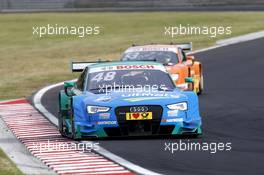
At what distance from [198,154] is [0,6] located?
186ft

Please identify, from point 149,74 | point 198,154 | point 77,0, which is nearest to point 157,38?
point 77,0

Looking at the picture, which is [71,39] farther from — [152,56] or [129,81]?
[129,81]

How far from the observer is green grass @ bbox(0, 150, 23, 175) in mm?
10688

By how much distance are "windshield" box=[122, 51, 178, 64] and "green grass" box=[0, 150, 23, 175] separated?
10797 mm

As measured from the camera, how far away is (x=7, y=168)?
11.1 m

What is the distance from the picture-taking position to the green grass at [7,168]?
10688 millimetres

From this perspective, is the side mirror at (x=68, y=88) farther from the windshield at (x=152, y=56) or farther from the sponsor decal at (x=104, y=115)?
the windshield at (x=152, y=56)

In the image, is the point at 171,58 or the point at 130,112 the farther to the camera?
the point at 171,58

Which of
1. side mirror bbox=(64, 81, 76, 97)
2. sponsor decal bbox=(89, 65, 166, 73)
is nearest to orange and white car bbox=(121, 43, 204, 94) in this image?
sponsor decal bbox=(89, 65, 166, 73)

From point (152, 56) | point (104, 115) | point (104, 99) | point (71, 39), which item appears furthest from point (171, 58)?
point (71, 39)

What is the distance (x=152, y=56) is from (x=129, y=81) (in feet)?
25.1

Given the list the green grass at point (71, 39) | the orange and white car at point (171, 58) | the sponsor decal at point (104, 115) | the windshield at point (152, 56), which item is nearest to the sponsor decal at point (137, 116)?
the sponsor decal at point (104, 115)

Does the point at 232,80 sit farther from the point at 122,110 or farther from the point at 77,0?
the point at 77,0

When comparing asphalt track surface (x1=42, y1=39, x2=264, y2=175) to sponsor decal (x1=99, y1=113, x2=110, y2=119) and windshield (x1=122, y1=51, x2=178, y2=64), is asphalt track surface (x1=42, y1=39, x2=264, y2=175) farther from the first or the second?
windshield (x1=122, y1=51, x2=178, y2=64)
